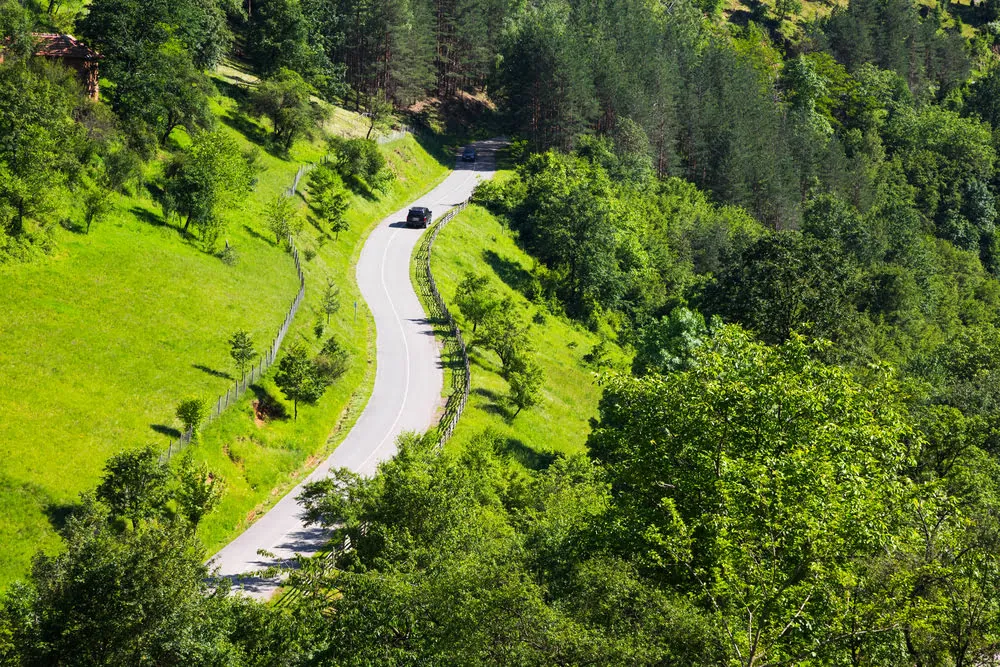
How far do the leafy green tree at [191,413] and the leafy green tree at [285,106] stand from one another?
44738mm

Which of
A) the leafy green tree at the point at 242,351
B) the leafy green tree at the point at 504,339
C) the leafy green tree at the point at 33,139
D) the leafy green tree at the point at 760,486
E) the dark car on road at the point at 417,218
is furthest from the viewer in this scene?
the dark car on road at the point at 417,218

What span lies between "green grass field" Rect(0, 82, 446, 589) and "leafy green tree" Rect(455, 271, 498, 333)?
252 inches

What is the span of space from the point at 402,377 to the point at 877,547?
3101 centimetres

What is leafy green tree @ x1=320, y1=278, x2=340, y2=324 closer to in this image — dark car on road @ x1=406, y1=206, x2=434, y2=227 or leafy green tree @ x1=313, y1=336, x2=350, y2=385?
leafy green tree @ x1=313, y1=336, x2=350, y2=385

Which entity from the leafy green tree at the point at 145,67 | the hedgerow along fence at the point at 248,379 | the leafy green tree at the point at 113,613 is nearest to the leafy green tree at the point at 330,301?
the hedgerow along fence at the point at 248,379

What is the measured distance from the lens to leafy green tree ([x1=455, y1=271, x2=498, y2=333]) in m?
55.3

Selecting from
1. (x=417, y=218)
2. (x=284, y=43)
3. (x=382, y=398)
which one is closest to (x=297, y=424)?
(x=382, y=398)

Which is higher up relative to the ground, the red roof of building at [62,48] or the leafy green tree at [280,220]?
the red roof of building at [62,48]

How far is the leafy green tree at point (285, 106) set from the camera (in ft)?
241

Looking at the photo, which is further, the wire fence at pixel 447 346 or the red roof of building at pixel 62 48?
the red roof of building at pixel 62 48

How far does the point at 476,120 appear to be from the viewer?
124 m

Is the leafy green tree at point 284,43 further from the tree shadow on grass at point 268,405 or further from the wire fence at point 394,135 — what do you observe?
the tree shadow on grass at point 268,405

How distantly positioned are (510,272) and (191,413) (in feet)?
142

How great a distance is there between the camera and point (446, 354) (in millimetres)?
52562
